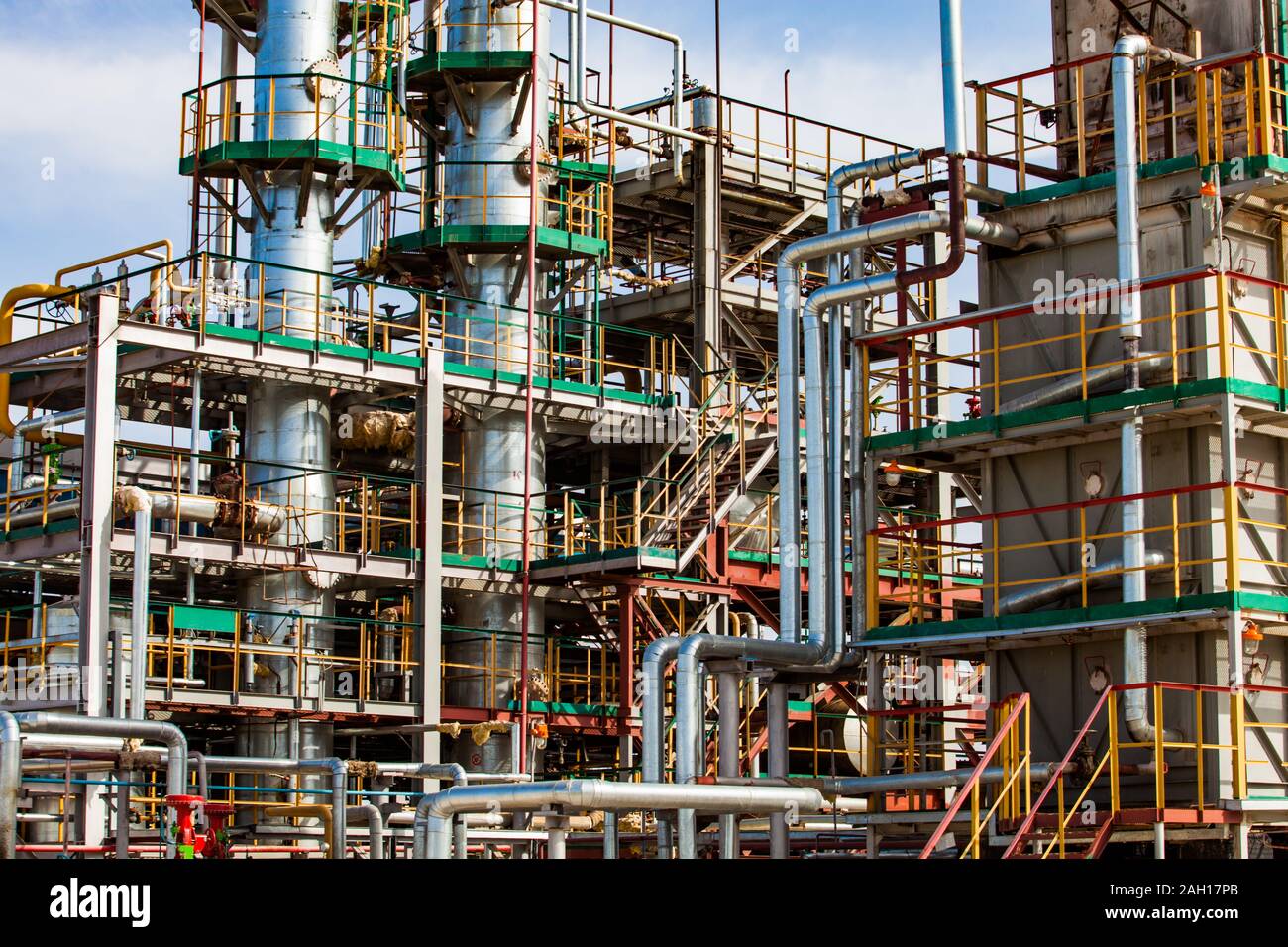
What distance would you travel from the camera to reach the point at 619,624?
35125 millimetres

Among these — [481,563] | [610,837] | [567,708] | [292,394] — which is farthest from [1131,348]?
[292,394]

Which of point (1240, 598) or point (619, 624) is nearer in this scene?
point (1240, 598)

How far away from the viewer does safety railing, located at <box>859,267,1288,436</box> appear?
2262cm

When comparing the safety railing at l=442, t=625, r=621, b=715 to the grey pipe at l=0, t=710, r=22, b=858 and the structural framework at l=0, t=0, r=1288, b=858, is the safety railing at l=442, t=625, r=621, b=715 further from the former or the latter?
the grey pipe at l=0, t=710, r=22, b=858

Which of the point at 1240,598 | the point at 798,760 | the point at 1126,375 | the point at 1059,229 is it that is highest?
the point at 1059,229

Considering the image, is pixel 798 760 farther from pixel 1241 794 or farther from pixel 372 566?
pixel 1241 794

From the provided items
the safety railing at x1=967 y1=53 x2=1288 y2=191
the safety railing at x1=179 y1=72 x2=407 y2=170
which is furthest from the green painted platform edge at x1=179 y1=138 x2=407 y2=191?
the safety railing at x1=967 y1=53 x2=1288 y2=191

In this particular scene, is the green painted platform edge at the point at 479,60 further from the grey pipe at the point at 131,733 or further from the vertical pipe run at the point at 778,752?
the grey pipe at the point at 131,733

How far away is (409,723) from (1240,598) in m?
16.4

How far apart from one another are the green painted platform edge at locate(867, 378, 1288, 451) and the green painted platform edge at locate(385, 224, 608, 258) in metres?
13.9

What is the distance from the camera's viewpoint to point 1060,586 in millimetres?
23328

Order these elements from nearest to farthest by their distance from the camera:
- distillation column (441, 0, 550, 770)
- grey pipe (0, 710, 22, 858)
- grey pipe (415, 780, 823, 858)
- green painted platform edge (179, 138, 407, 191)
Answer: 1. grey pipe (0, 710, 22, 858)
2. grey pipe (415, 780, 823, 858)
3. green painted platform edge (179, 138, 407, 191)
4. distillation column (441, 0, 550, 770)

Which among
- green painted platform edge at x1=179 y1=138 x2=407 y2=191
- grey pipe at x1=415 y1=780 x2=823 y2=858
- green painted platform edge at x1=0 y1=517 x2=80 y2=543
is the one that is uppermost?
green painted platform edge at x1=179 y1=138 x2=407 y2=191

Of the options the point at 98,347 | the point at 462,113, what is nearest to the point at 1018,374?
the point at 98,347
